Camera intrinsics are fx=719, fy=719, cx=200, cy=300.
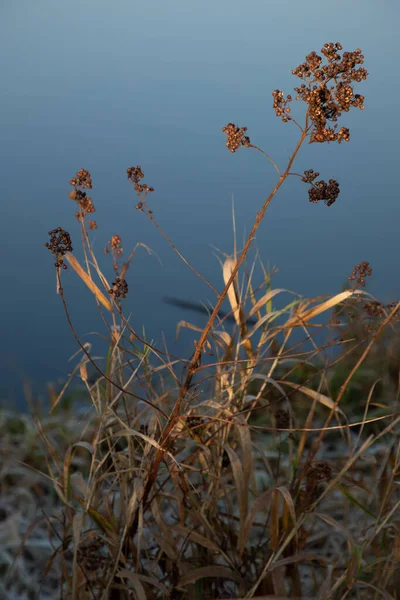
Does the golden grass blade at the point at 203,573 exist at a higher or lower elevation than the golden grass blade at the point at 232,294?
lower

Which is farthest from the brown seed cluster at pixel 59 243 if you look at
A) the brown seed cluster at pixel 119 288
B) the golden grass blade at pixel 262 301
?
the golden grass blade at pixel 262 301

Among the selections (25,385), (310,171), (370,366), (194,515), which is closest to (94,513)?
(194,515)

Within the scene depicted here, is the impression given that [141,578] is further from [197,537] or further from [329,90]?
[329,90]

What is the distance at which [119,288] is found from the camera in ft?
4.16

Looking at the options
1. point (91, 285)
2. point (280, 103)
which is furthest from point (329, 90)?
point (91, 285)

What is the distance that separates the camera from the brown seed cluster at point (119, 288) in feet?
4.13

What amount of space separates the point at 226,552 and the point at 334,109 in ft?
3.37

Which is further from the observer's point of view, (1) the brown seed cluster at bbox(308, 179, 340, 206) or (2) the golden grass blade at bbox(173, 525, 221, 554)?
(2) the golden grass blade at bbox(173, 525, 221, 554)

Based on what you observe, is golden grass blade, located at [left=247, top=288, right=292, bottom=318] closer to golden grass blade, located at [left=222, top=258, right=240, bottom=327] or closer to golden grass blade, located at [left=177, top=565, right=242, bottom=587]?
golden grass blade, located at [left=222, top=258, right=240, bottom=327]

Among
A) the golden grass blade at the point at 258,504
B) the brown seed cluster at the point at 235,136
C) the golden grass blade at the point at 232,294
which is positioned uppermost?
the brown seed cluster at the point at 235,136

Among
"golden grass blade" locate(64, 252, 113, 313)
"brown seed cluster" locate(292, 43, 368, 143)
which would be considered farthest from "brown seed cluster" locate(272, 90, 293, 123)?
"golden grass blade" locate(64, 252, 113, 313)

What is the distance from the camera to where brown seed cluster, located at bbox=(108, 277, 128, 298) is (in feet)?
4.13

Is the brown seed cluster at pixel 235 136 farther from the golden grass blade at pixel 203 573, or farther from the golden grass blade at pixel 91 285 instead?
the golden grass blade at pixel 203 573

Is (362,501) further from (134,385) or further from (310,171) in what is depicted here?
(310,171)
